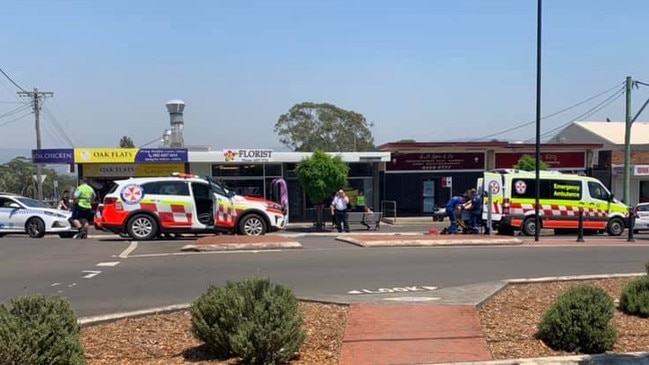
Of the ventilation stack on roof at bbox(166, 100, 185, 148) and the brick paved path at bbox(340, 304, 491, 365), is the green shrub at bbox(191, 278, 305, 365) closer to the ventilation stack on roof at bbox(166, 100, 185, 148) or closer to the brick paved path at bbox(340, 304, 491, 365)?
the brick paved path at bbox(340, 304, 491, 365)

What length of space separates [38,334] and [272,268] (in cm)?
735

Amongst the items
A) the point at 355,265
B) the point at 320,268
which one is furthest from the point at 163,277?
the point at 355,265

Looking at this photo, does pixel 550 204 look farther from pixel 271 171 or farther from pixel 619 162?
pixel 619 162

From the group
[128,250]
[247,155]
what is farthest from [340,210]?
[128,250]

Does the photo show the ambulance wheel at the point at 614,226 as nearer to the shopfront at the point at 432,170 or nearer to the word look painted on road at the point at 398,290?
the shopfront at the point at 432,170

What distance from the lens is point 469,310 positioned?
7.51 m

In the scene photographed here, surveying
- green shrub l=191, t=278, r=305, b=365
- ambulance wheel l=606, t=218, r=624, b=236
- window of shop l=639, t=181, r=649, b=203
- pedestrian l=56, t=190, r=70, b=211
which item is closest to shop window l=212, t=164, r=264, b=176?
pedestrian l=56, t=190, r=70, b=211

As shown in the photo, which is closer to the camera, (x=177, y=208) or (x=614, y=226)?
(x=177, y=208)

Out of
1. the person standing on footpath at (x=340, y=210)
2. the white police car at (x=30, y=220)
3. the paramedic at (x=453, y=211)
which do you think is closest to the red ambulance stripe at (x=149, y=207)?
the white police car at (x=30, y=220)

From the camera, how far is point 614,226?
2556 centimetres

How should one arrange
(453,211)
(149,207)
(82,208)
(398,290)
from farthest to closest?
(453,211)
(82,208)
(149,207)
(398,290)

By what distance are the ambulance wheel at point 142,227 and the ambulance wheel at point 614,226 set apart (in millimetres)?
17251

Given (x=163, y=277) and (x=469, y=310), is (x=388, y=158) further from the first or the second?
(x=469, y=310)

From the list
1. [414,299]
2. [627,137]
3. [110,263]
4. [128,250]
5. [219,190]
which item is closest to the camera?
[414,299]
